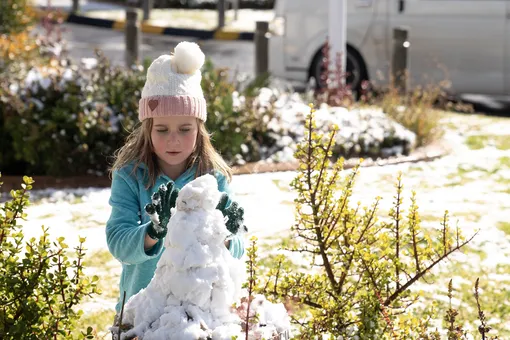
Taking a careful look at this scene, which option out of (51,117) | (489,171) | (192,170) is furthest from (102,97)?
(192,170)

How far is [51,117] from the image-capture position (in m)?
Answer: 7.52

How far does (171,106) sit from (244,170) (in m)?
4.67

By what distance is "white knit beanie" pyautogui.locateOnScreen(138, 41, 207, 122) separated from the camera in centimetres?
304

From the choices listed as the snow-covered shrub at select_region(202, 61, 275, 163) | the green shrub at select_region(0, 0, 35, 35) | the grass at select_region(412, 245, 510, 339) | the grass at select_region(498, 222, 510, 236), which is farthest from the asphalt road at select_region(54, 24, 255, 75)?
the grass at select_region(412, 245, 510, 339)

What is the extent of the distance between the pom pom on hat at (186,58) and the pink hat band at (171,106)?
96 millimetres

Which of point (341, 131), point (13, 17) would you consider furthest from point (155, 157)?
point (13, 17)

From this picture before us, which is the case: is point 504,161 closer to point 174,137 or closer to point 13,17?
point 174,137

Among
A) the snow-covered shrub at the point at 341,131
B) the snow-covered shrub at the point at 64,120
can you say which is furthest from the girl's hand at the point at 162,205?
the snow-covered shrub at the point at 341,131

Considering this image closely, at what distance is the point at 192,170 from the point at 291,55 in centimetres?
876

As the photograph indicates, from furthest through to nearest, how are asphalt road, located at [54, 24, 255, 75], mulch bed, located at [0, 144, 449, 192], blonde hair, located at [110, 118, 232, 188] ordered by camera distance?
1. asphalt road, located at [54, 24, 255, 75]
2. mulch bed, located at [0, 144, 449, 192]
3. blonde hair, located at [110, 118, 232, 188]

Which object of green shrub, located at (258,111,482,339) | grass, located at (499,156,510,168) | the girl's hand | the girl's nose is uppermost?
the girl's nose

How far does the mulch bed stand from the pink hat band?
405 centimetres

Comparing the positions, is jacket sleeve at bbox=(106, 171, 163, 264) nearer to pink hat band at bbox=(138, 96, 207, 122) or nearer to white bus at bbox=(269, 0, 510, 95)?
pink hat band at bbox=(138, 96, 207, 122)

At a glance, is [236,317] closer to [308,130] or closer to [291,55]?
[308,130]
